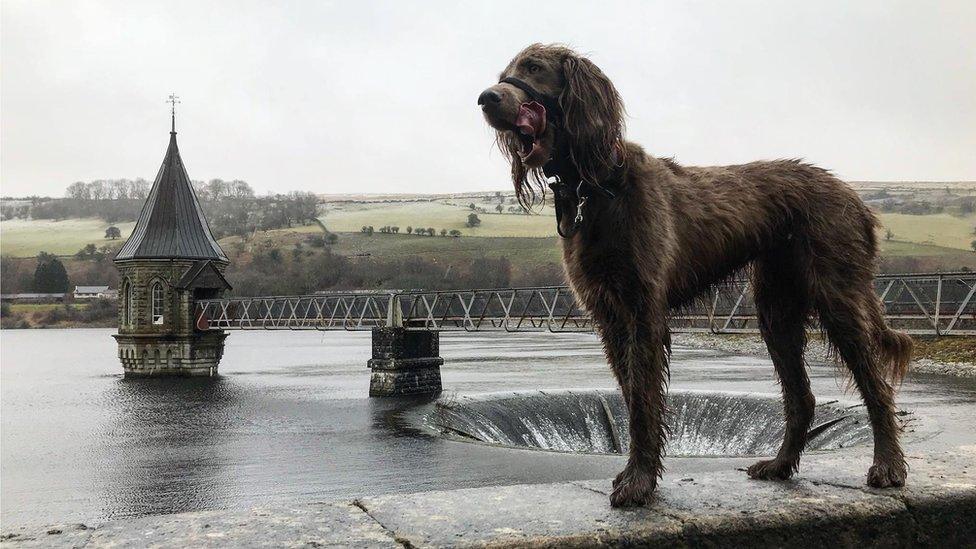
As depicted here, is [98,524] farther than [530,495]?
No

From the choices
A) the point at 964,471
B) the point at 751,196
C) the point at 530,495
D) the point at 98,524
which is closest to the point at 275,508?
Answer: the point at 98,524

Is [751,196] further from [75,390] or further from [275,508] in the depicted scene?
[75,390]

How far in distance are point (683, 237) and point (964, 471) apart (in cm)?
194

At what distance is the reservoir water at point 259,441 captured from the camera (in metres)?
18.2

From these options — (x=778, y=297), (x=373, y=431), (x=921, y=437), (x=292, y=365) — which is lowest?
(x=292, y=365)

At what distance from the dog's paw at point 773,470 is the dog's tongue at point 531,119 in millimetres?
2185

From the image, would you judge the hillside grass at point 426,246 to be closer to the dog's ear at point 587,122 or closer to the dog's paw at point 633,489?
the dog's ear at point 587,122

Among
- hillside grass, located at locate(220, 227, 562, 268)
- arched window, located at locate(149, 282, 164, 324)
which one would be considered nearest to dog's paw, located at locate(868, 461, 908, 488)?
arched window, located at locate(149, 282, 164, 324)

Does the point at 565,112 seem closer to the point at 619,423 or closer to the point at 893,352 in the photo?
the point at 893,352

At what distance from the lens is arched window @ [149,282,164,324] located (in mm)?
54456

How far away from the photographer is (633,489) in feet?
12.7

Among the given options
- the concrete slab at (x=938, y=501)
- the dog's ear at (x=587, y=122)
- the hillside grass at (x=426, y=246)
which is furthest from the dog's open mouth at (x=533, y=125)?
the hillside grass at (x=426, y=246)

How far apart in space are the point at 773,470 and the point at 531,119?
229 centimetres

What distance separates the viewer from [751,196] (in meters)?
4.82
